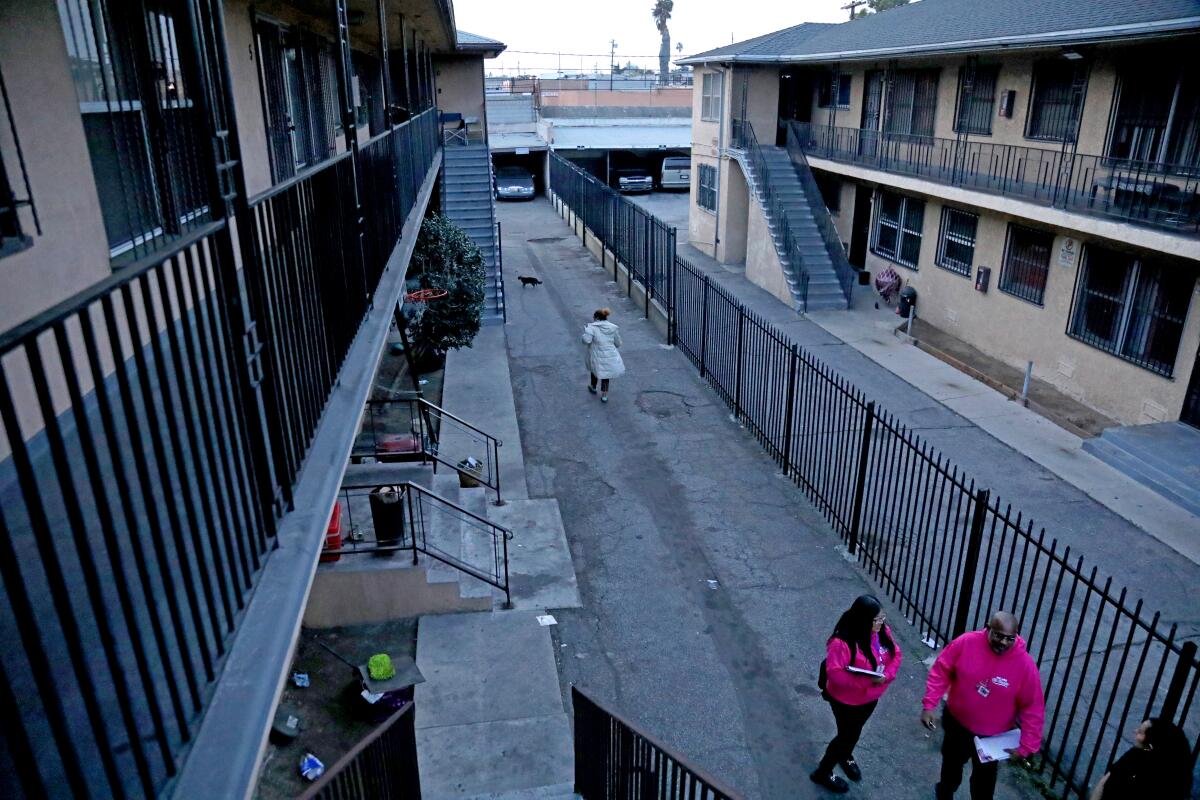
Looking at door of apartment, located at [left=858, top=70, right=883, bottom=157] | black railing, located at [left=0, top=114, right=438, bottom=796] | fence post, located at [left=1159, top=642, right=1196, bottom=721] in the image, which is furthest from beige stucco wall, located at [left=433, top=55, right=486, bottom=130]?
fence post, located at [left=1159, top=642, right=1196, bottom=721]

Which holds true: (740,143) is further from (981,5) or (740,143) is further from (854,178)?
(981,5)

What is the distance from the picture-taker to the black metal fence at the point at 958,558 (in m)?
5.87

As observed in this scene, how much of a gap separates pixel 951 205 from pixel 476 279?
1028 centimetres

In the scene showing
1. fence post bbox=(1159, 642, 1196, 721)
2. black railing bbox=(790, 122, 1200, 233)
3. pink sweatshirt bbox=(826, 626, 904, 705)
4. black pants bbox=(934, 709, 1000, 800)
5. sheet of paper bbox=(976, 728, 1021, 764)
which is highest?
black railing bbox=(790, 122, 1200, 233)

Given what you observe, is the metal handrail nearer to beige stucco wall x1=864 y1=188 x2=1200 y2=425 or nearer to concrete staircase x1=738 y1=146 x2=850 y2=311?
concrete staircase x1=738 y1=146 x2=850 y2=311

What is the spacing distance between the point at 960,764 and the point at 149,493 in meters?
5.40

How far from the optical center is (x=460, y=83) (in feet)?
90.6

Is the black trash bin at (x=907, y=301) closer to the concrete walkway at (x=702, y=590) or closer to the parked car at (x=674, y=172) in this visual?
the concrete walkway at (x=702, y=590)

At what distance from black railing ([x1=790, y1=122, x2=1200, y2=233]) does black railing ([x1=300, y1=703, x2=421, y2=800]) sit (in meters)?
11.7

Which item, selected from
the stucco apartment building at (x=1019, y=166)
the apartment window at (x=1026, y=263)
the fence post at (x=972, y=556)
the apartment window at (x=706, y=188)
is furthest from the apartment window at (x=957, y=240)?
the fence post at (x=972, y=556)

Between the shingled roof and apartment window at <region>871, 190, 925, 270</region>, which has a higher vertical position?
the shingled roof

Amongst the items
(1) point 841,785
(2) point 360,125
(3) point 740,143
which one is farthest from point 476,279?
(3) point 740,143

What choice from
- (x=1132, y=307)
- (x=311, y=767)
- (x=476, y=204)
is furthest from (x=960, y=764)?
(x=476, y=204)

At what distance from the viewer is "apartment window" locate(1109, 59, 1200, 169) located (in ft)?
39.6
